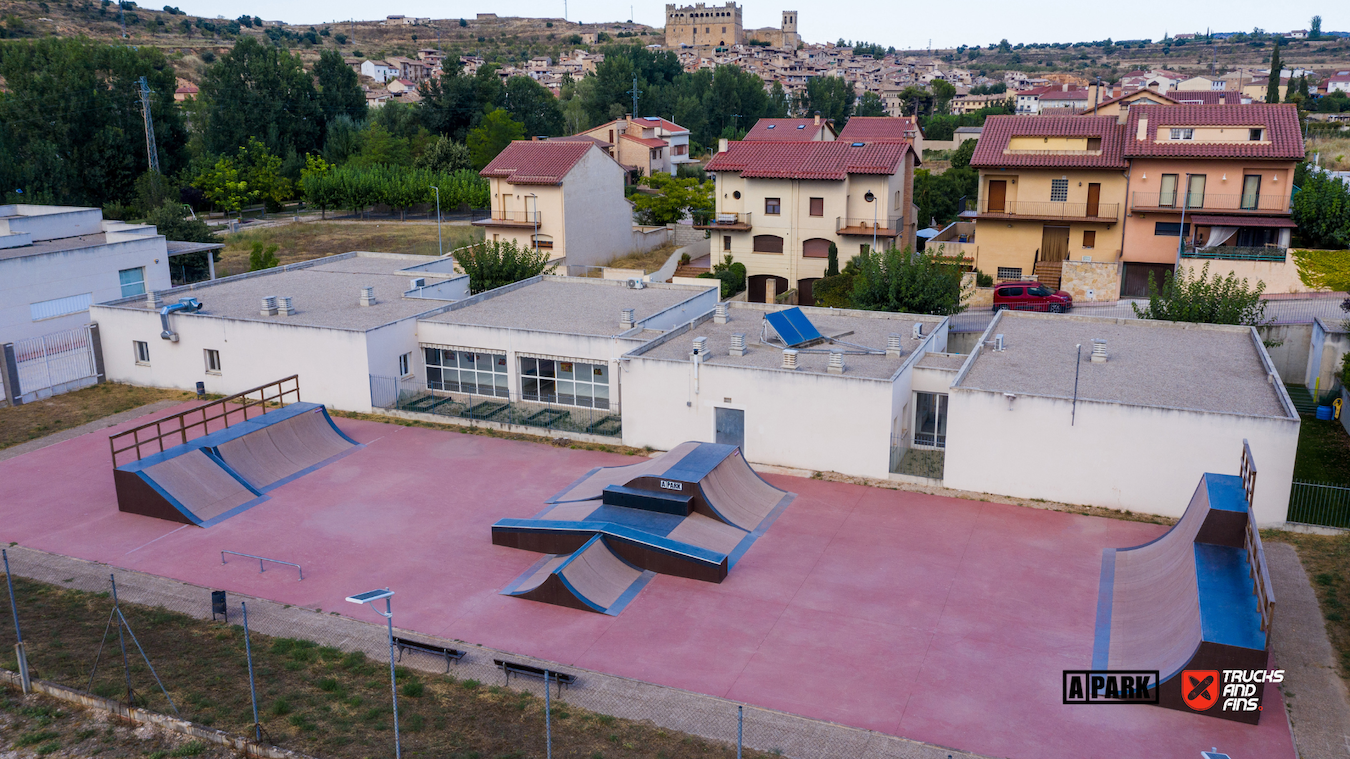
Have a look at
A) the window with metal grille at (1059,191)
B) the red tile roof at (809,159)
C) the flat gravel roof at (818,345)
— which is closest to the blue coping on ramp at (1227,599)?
the flat gravel roof at (818,345)

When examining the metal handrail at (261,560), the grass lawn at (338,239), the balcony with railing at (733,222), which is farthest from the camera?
the grass lawn at (338,239)

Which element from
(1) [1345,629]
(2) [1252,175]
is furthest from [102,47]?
(1) [1345,629]

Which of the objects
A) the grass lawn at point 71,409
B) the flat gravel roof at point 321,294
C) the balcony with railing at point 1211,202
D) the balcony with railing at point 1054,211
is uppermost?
the balcony with railing at point 1211,202

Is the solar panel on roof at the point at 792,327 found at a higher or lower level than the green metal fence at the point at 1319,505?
higher

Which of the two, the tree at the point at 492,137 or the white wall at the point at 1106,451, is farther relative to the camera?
the tree at the point at 492,137

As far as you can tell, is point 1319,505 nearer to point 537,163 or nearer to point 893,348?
point 893,348

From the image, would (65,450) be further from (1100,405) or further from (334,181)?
(334,181)

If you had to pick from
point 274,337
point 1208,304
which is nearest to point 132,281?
point 274,337

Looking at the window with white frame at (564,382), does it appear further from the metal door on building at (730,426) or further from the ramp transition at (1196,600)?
the ramp transition at (1196,600)

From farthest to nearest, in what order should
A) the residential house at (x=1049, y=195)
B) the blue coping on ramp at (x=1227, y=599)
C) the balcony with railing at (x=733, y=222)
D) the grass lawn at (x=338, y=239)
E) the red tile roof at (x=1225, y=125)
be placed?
the grass lawn at (x=338, y=239) → the balcony with railing at (x=733, y=222) → the residential house at (x=1049, y=195) → the red tile roof at (x=1225, y=125) → the blue coping on ramp at (x=1227, y=599)
